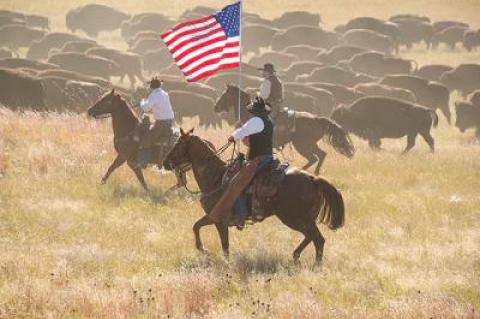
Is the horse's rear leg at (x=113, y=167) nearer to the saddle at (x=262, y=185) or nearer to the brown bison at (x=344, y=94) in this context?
the saddle at (x=262, y=185)

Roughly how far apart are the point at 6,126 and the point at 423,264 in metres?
12.5

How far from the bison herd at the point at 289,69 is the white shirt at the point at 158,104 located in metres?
2.03

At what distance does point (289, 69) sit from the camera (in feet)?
132

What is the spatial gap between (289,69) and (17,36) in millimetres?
21312

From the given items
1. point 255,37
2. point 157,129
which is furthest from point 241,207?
point 255,37

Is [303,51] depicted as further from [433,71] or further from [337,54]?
[433,71]

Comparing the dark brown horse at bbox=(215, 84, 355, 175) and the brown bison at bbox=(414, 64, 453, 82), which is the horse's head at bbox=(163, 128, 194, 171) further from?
the brown bison at bbox=(414, 64, 453, 82)

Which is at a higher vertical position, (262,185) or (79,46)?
(262,185)

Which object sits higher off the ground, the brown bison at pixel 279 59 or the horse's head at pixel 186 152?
the horse's head at pixel 186 152

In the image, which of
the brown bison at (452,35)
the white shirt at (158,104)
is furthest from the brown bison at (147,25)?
the white shirt at (158,104)

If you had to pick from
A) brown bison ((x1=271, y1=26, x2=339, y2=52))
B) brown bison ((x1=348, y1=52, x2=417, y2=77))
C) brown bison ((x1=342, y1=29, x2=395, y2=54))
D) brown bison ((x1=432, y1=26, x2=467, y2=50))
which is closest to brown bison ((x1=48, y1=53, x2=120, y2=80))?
brown bison ((x1=348, y1=52, x2=417, y2=77))

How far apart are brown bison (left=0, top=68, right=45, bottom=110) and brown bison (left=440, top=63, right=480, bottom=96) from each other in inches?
889

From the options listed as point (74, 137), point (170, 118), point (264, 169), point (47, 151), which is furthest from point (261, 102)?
point (74, 137)

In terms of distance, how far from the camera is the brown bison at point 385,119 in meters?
24.1
